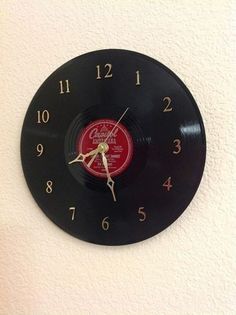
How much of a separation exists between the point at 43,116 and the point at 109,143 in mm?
199

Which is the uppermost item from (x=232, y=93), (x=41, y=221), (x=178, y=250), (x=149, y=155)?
(x=232, y=93)

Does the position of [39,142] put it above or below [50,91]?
below

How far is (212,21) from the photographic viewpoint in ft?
2.55

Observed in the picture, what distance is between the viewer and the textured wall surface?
0.78 m

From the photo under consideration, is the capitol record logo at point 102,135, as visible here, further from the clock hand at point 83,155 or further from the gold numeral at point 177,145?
the gold numeral at point 177,145

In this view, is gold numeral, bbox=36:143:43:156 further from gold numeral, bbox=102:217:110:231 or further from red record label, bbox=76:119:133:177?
gold numeral, bbox=102:217:110:231

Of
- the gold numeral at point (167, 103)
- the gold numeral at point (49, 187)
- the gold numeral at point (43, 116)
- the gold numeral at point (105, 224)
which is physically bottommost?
the gold numeral at point (105, 224)

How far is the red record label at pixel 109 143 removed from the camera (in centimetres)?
82

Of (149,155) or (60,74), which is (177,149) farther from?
(60,74)

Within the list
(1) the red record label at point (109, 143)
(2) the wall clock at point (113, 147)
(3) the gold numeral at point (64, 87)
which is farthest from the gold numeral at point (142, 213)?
(3) the gold numeral at point (64, 87)

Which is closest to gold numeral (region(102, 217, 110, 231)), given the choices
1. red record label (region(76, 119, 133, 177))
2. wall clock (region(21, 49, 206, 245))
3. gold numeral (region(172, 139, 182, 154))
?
wall clock (region(21, 49, 206, 245))

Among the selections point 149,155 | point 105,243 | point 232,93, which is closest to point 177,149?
point 149,155

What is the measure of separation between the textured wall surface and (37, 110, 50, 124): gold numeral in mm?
81

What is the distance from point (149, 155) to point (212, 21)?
0.33 metres
